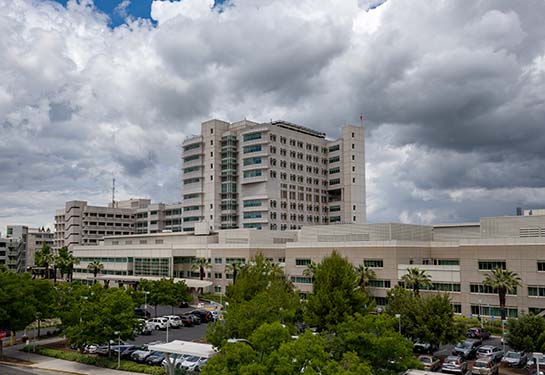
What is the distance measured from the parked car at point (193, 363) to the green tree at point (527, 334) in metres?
30.0

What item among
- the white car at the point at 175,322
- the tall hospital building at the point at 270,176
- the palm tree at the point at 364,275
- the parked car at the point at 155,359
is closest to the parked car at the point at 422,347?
the palm tree at the point at 364,275

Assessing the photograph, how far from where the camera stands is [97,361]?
182 ft

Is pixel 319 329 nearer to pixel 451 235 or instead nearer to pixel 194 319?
pixel 194 319

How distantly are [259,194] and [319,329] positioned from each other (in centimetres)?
8056

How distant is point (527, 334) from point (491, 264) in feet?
81.0

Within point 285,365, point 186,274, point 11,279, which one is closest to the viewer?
point 285,365

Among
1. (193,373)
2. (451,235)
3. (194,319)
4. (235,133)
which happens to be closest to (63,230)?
(235,133)

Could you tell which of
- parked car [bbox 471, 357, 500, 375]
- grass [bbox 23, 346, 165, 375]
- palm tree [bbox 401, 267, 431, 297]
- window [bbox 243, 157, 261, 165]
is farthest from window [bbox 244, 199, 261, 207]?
parked car [bbox 471, 357, 500, 375]

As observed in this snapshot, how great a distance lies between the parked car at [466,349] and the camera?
53.2 m

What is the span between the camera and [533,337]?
49.0 meters

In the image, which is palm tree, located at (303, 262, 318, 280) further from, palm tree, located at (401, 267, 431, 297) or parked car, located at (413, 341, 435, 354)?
parked car, located at (413, 341, 435, 354)

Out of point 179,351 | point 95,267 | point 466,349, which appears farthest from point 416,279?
point 95,267

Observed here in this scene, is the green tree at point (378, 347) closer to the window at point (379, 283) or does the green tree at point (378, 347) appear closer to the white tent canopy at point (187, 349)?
the white tent canopy at point (187, 349)

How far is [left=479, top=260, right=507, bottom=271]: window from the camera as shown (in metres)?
71.7
